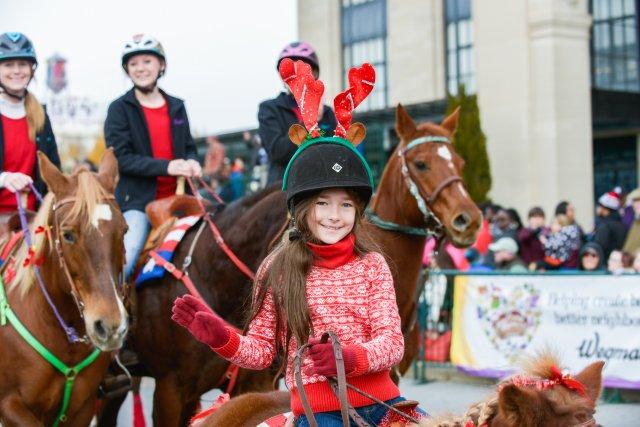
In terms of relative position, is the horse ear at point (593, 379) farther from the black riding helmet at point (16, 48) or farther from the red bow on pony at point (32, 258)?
the black riding helmet at point (16, 48)

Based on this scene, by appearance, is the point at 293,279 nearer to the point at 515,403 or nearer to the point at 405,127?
the point at 515,403

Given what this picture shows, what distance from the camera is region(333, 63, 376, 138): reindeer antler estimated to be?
3662mm

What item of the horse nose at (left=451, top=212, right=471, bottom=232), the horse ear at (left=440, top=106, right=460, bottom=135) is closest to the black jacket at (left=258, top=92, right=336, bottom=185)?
the horse ear at (left=440, top=106, right=460, bottom=135)

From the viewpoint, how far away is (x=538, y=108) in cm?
2094

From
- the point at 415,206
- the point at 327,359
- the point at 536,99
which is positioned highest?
the point at 536,99

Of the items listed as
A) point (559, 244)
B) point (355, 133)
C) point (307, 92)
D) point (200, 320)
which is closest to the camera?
point (200, 320)

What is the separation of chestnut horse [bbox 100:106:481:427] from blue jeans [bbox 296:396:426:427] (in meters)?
2.33

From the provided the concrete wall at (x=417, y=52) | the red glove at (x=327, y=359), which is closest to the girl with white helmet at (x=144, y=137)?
the red glove at (x=327, y=359)

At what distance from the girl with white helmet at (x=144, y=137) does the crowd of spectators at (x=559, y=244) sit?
5860 millimetres

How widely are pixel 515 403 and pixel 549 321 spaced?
814cm

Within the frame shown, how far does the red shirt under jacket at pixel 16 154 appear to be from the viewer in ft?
22.3

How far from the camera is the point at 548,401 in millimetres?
2654

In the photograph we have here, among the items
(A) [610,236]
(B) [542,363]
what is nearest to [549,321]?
(A) [610,236]

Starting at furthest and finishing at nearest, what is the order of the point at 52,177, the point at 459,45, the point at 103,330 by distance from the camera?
the point at 459,45, the point at 52,177, the point at 103,330
